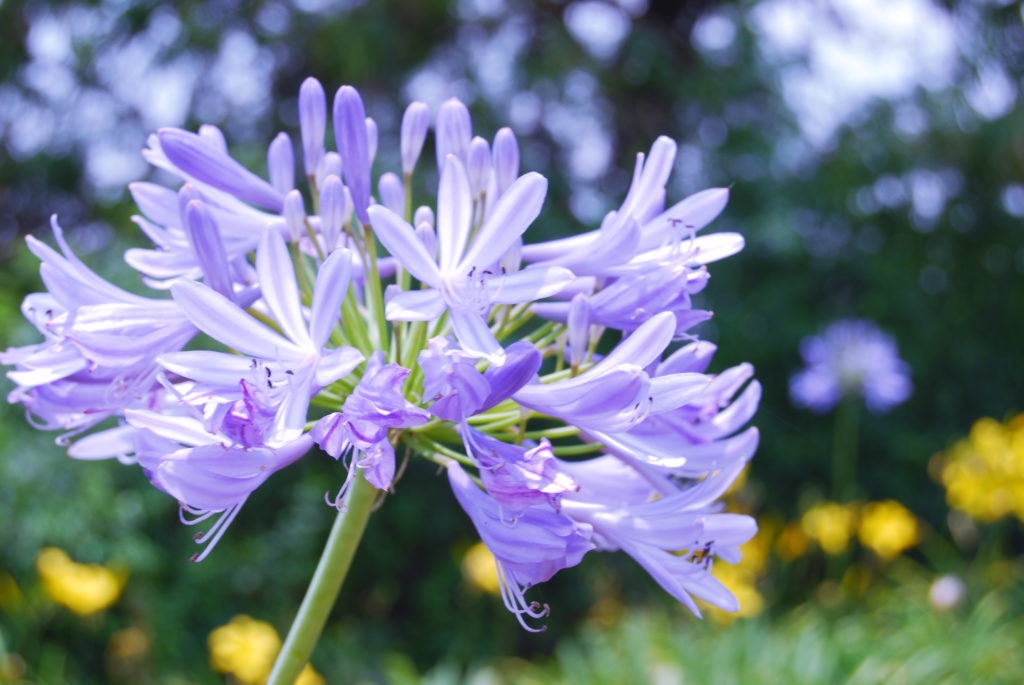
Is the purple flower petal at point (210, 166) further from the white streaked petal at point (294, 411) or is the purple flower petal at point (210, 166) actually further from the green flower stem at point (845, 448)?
the green flower stem at point (845, 448)

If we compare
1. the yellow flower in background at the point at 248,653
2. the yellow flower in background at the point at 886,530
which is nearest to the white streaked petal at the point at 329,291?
the yellow flower in background at the point at 248,653

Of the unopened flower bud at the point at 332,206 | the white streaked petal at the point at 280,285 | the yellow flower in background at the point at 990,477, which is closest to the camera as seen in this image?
the white streaked petal at the point at 280,285

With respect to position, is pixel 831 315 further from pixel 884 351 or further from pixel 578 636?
pixel 578 636

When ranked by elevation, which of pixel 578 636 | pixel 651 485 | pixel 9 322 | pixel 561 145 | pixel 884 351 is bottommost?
pixel 578 636

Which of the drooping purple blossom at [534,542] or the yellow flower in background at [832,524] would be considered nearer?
the drooping purple blossom at [534,542]

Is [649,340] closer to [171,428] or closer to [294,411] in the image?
[294,411]

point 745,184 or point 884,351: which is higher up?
point 745,184

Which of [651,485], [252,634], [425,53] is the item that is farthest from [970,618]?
[425,53]
